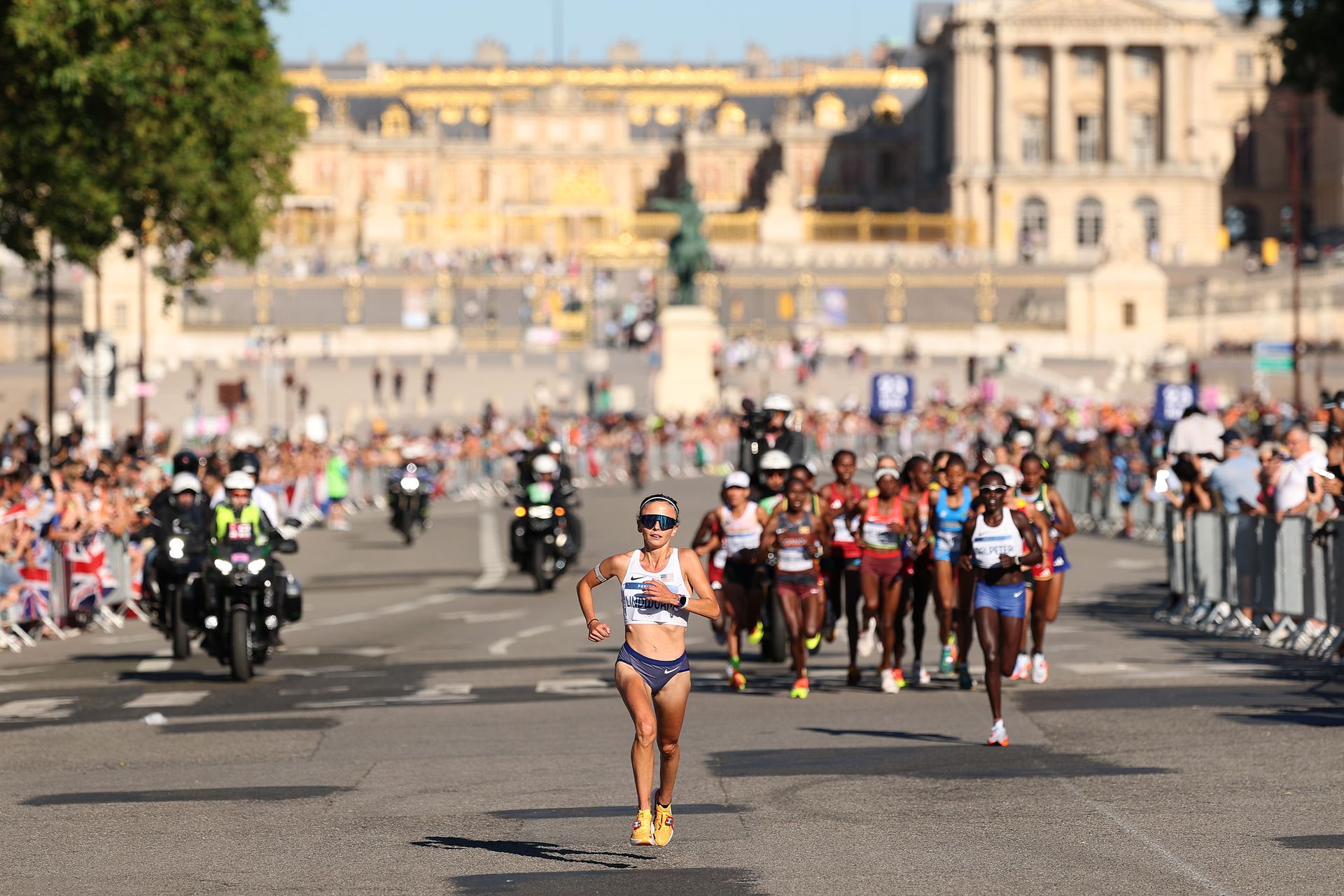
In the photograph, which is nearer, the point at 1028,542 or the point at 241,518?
the point at 1028,542

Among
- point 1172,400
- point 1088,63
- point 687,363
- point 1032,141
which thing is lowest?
point 1172,400

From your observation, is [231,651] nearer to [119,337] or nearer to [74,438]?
[74,438]

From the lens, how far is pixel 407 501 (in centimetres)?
3778

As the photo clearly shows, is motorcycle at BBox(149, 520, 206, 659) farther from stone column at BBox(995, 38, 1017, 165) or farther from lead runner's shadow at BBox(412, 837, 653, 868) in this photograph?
stone column at BBox(995, 38, 1017, 165)

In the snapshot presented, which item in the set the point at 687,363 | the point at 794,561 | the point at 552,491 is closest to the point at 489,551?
the point at 552,491

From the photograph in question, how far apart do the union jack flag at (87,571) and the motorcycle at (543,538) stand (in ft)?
16.3

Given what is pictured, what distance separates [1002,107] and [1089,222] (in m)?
6.88

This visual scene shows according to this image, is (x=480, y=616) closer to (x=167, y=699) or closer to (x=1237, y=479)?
(x=1237, y=479)

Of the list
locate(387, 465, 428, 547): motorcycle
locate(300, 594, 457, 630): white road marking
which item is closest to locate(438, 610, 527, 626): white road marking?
locate(300, 594, 457, 630): white road marking

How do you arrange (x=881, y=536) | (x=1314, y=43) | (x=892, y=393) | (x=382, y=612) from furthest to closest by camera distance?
1. (x=892, y=393)
2. (x=1314, y=43)
3. (x=382, y=612)
4. (x=881, y=536)

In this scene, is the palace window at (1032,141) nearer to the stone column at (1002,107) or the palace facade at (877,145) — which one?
the palace facade at (877,145)

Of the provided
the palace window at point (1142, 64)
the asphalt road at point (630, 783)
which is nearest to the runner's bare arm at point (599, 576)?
the asphalt road at point (630, 783)

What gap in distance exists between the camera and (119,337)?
88875mm

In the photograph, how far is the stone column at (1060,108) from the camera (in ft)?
410
